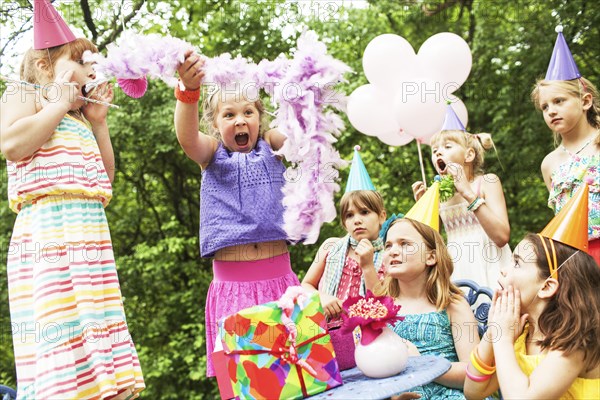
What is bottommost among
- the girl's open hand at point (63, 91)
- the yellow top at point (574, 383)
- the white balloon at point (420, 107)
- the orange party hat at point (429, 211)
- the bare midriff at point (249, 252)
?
the yellow top at point (574, 383)

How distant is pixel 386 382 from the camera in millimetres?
1843

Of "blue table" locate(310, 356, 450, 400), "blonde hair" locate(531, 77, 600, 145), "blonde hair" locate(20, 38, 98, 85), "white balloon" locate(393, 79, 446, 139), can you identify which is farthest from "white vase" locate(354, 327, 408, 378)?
"white balloon" locate(393, 79, 446, 139)

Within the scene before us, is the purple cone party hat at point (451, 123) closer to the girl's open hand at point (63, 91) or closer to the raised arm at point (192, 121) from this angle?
the raised arm at point (192, 121)

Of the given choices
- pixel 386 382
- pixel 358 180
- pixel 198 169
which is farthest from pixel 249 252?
pixel 198 169

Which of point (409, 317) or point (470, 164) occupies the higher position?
point (470, 164)

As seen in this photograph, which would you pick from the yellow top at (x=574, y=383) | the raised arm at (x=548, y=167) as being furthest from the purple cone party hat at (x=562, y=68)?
the yellow top at (x=574, y=383)

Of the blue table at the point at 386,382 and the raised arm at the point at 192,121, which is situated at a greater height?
the raised arm at the point at 192,121

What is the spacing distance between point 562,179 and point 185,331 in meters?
4.88

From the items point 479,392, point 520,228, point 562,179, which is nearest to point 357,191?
point 562,179

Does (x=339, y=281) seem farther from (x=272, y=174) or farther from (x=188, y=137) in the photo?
(x=188, y=137)

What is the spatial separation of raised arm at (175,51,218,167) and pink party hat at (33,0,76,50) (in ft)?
1.56

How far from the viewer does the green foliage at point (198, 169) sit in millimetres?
6684

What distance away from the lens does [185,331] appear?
286 inches

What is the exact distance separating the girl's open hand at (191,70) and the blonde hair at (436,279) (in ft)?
3.27
